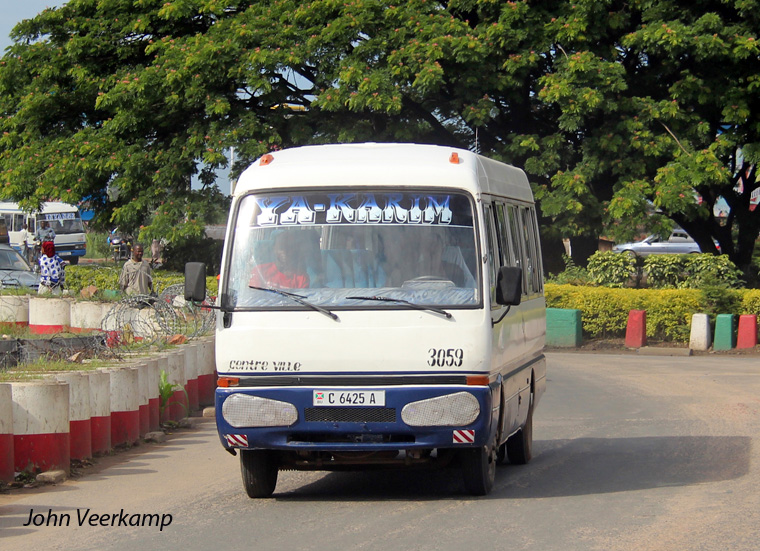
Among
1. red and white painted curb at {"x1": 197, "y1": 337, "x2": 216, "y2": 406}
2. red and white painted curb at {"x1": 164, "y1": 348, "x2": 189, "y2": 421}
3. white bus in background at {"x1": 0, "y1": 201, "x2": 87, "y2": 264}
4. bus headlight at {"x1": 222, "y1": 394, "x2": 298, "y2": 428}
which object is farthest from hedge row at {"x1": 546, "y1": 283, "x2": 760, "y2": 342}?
white bus in background at {"x1": 0, "y1": 201, "x2": 87, "y2": 264}

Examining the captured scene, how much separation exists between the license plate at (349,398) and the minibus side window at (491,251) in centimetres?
108

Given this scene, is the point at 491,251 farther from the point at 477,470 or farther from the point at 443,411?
the point at 477,470

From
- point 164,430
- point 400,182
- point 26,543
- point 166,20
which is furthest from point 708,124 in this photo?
point 26,543

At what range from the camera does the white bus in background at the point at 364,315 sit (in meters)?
7.72

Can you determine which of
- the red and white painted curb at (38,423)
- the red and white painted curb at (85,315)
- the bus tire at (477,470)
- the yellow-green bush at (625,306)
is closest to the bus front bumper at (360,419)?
the bus tire at (477,470)

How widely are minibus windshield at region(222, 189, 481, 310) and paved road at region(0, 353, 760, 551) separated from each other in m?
1.47

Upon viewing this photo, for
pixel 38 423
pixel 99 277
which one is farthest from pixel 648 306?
pixel 38 423

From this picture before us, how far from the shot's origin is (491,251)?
8.36m

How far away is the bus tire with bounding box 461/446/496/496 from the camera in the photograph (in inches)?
319

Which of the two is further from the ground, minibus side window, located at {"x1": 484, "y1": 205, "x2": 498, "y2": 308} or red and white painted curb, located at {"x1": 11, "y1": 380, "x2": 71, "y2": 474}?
minibus side window, located at {"x1": 484, "y1": 205, "x2": 498, "y2": 308}

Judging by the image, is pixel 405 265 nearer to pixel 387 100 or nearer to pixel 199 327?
pixel 199 327

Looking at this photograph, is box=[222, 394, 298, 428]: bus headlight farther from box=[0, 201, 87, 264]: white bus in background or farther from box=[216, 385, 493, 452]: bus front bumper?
box=[0, 201, 87, 264]: white bus in background

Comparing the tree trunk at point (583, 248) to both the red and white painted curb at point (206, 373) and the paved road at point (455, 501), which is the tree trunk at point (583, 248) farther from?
the paved road at point (455, 501)

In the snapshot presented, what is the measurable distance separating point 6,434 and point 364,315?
10.2 ft
